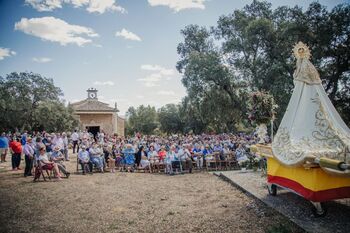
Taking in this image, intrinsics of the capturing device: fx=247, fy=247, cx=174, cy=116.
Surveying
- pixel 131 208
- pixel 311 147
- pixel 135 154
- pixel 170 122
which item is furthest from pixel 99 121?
pixel 311 147

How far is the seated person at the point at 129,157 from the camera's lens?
13297 millimetres

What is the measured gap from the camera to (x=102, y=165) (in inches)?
500

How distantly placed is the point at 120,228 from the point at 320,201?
159 inches

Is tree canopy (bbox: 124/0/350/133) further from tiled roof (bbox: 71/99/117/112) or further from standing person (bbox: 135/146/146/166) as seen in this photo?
tiled roof (bbox: 71/99/117/112)

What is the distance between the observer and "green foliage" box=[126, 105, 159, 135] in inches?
1929

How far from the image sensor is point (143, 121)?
49656 millimetres

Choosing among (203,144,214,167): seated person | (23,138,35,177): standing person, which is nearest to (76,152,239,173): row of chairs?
(203,144,214,167): seated person

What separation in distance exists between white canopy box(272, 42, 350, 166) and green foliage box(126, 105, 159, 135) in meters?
42.7

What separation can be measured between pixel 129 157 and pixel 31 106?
2251 cm

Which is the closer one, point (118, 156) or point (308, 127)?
point (308, 127)

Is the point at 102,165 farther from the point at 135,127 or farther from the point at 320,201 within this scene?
the point at 135,127

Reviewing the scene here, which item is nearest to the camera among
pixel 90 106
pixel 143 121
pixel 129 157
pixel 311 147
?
pixel 311 147

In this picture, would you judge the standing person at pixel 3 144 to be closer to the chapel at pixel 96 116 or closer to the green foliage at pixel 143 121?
the chapel at pixel 96 116

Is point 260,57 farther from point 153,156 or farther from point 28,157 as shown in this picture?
point 28,157
